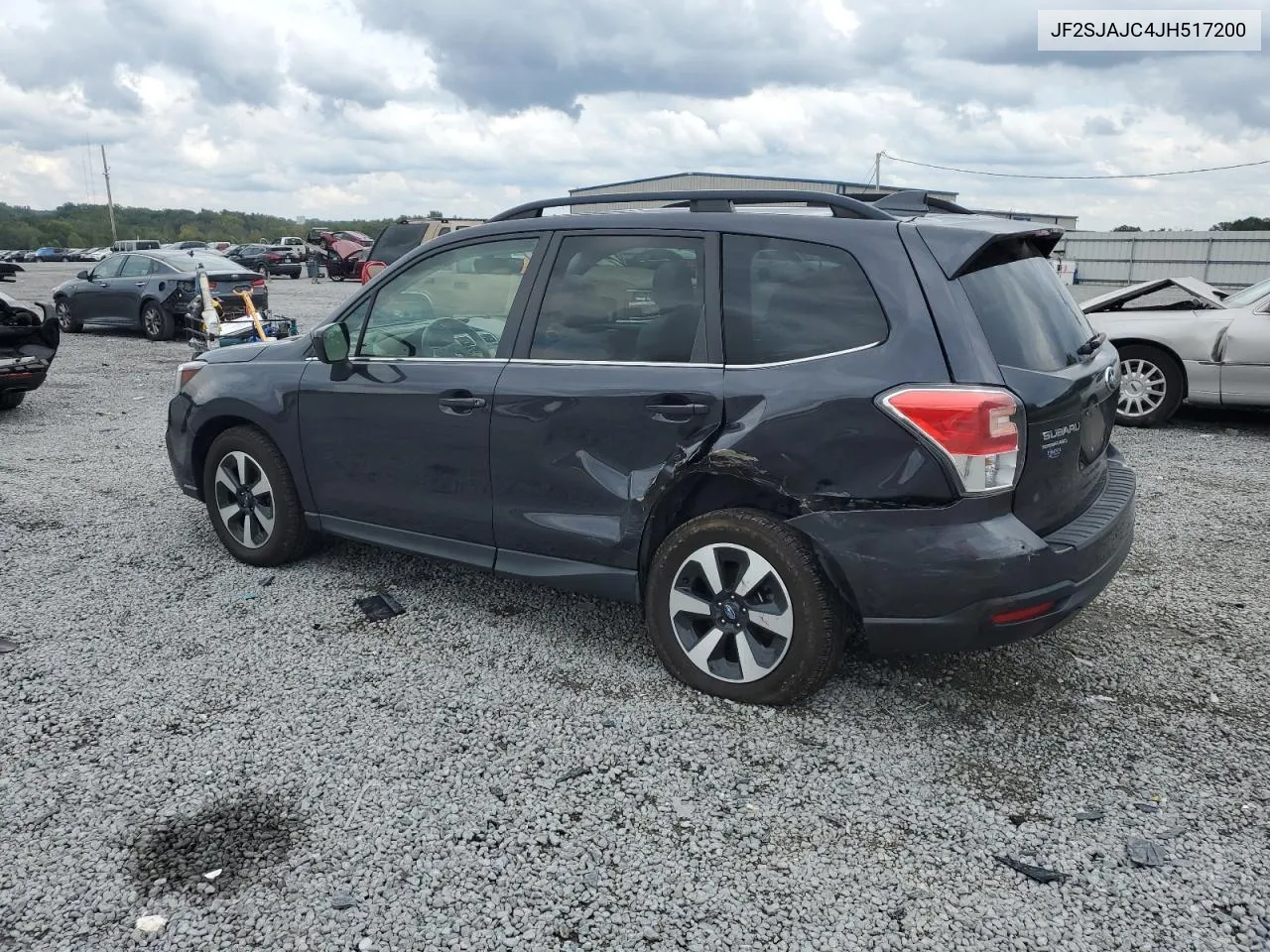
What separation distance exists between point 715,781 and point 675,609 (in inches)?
27.1

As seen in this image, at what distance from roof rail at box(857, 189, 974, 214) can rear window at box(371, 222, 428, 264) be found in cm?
1336

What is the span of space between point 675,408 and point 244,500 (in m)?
2.65

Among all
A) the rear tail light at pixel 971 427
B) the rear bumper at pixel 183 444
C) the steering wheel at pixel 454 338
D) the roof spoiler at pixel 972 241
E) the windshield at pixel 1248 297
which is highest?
the roof spoiler at pixel 972 241

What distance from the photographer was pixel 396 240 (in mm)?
16359

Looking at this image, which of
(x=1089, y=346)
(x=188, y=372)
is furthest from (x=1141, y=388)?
(x=188, y=372)

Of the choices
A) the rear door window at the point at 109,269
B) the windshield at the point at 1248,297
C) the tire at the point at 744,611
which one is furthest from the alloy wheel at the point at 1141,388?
the rear door window at the point at 109,269

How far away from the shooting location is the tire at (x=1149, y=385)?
855 cm

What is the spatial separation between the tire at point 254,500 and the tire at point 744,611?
2.10 m

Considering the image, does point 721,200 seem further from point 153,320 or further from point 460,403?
point 153,320

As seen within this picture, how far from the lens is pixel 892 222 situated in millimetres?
3264

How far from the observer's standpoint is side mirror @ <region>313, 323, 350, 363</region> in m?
4.32

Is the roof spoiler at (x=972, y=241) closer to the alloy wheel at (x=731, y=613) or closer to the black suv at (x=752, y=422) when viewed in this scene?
the black suv at (x=752, y=422)

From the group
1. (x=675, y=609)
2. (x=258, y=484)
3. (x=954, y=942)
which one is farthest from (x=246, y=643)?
(x=954, y=942)

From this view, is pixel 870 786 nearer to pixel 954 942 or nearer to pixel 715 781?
pixel 715 781
